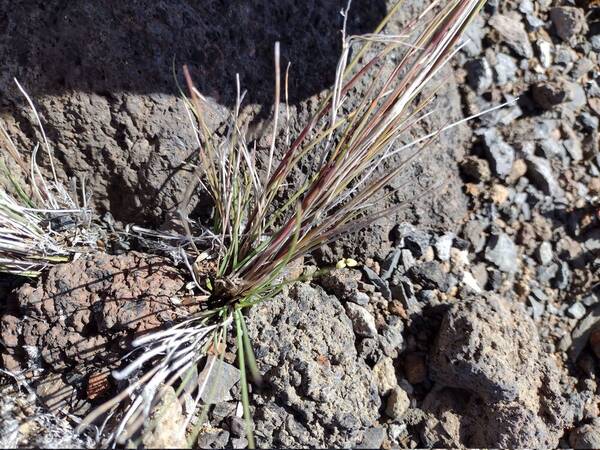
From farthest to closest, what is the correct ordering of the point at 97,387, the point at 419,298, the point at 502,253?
1. the point at 502,253
2. the point at 419,298
3. the point at 97,387

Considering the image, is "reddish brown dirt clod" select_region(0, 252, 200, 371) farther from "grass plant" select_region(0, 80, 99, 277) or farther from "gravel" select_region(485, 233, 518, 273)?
"gravel" select_region(485, 233, 518, 273)

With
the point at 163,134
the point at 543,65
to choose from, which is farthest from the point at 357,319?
the point at 543,65

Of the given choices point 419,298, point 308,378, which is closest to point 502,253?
point 419,298

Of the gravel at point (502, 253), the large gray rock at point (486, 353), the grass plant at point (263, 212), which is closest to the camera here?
the grass plant at point (263, 212)

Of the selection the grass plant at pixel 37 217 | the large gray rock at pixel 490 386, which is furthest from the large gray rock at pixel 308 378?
the grass plant at pixel 37 217

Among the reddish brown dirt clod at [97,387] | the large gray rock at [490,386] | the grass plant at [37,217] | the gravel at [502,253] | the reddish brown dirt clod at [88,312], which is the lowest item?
the large gray rock at [490,386]

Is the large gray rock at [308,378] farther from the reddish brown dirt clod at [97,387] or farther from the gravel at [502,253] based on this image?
the gravel at [502,253]

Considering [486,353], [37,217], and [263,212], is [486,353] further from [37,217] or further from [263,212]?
[37,217]

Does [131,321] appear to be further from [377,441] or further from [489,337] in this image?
[489,337]
